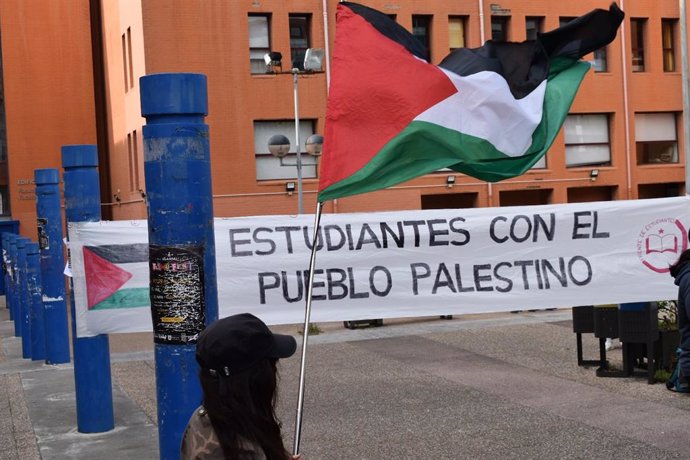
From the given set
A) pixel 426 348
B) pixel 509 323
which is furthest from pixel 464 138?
pixel 509 323

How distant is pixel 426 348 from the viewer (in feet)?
53.2

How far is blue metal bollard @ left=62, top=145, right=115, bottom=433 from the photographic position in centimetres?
1007

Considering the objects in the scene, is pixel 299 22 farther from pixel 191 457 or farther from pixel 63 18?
pixel 191 457

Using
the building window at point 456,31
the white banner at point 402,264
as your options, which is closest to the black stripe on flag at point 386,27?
the white banner at point 402,264

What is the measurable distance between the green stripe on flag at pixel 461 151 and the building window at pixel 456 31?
27102mm

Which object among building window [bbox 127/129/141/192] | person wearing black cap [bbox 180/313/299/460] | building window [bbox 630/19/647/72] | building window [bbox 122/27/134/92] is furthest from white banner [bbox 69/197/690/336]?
building window [bbox 630/19/647/72]

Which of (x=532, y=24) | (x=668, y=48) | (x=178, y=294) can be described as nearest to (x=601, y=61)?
(x=532, y=24)

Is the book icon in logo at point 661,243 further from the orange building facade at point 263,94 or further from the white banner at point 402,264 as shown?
the orange building facade at point 263,94

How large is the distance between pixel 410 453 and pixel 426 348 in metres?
7.29

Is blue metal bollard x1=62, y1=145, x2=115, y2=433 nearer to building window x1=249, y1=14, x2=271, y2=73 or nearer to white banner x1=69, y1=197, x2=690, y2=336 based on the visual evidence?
white banner x1=69, y1=197, x2=690, y2=336

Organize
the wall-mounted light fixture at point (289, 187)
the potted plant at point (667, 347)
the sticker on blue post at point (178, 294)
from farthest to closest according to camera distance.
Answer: the wall-mounted light fixture at point (289, 187), the potted plant at point (667, 347), the sticker on blue post at point (178, 294)

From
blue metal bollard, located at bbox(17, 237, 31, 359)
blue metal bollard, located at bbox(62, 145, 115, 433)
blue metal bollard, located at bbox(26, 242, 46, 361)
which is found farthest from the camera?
blue metal bollard, located at bbox(17, 237, 31, 359)

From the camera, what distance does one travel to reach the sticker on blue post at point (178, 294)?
19.4ft

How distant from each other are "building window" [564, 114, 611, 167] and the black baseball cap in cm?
3246
